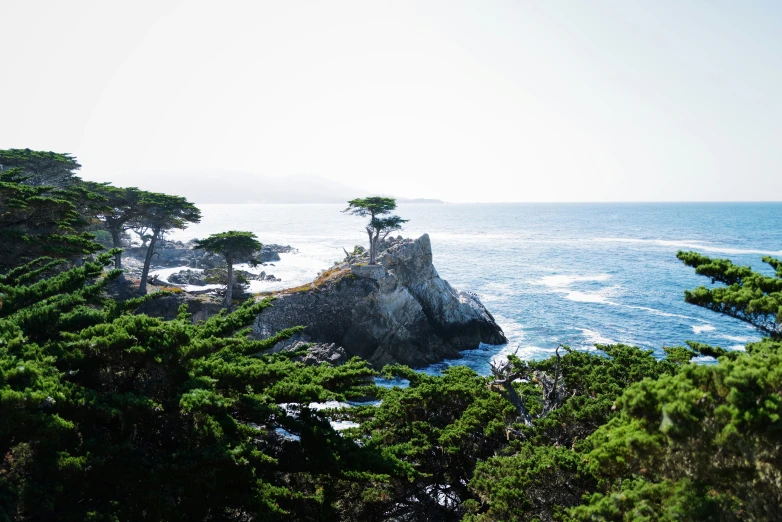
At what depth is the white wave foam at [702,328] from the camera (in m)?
35.9

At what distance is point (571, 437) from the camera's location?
11.3 m

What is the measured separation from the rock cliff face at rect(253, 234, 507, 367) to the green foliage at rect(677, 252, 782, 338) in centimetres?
2320

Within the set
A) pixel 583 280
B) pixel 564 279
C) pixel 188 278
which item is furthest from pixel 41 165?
pixel 583 280

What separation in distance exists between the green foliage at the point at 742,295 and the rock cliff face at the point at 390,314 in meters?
23.2

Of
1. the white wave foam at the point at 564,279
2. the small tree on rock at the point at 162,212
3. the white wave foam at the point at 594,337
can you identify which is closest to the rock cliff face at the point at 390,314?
the white wave foam at the point at 594,337

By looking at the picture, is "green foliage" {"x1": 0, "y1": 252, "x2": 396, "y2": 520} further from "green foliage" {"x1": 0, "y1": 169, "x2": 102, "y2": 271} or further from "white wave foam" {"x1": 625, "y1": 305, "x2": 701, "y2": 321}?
"white wave foam" {"x1": 625, "y1": 305, "x2": 701, "y2": 321}

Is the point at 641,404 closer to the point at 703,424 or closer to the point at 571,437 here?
the point at 703,424

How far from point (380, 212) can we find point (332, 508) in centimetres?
3255

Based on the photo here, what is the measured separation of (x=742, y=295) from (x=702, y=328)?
34.4m

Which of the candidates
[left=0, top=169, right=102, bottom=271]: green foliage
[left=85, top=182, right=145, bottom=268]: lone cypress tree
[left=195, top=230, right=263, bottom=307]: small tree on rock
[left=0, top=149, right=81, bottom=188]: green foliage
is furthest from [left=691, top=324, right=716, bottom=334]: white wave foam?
[left=0, top=149, right=81, bottom=188]: green foliage

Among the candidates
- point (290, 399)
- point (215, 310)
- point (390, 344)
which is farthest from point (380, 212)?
point (290, 399)

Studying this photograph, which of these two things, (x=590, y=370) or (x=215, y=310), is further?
(x=215, y=310)

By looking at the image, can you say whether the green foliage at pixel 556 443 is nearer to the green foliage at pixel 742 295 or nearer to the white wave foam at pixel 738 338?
the green foliage at pixel 742 295

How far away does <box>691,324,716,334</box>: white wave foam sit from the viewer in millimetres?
35875
